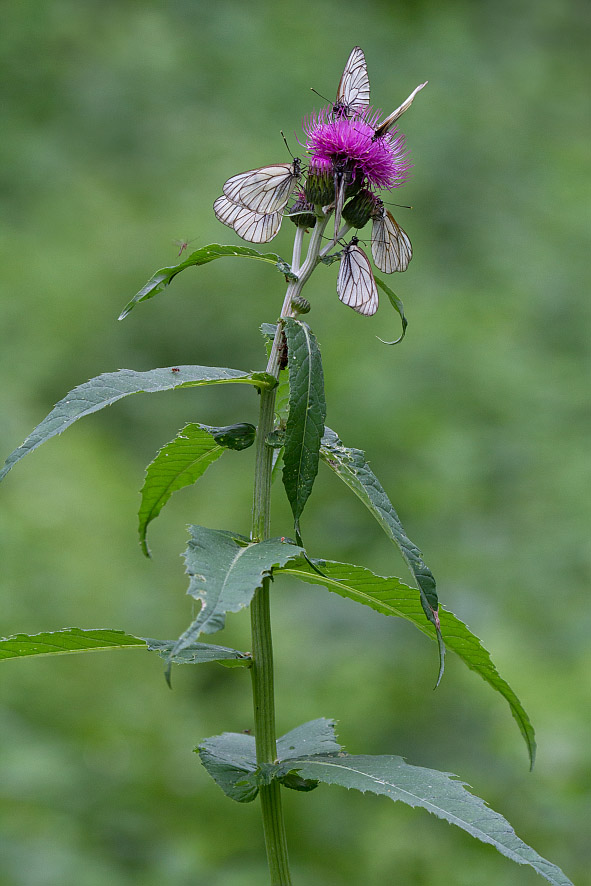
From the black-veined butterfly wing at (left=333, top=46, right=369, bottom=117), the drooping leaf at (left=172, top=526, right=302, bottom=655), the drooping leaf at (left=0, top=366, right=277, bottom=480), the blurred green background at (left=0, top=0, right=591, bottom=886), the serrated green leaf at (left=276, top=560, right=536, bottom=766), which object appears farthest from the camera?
the blurred green background at (left=0, top=0, right=591, bottom=886)

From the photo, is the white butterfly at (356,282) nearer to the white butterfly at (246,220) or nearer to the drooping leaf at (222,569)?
the white butterfly at (246,220)

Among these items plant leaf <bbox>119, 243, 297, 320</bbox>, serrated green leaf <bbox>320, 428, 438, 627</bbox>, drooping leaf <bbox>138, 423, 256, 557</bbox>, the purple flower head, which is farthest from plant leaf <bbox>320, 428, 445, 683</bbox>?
the purple flower head

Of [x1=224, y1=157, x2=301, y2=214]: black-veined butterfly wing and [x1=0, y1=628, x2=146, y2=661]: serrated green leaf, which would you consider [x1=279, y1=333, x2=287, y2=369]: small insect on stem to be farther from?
[x1=0, y1=628, x2=146, y2=661]: serrated green leaf

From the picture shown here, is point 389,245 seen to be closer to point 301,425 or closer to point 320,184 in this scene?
point 320,184

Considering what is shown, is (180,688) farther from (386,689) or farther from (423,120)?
(423,120)

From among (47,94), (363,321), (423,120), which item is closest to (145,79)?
(47,94)

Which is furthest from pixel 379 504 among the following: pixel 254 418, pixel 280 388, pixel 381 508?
pixel 254 418
